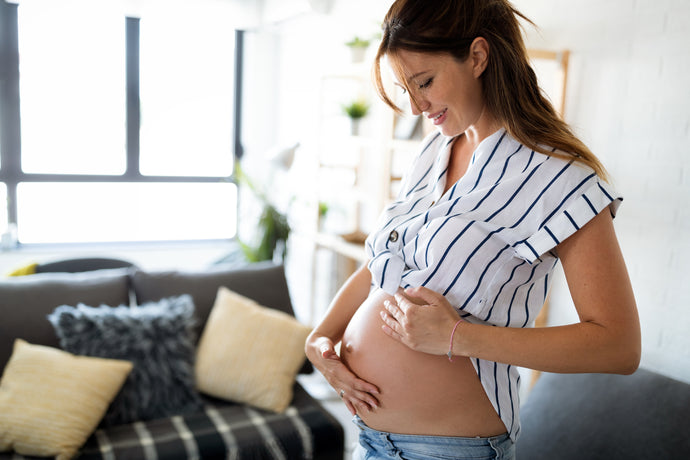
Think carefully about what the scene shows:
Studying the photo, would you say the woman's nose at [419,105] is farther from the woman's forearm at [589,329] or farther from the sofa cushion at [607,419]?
the sofa cushion at [607,419]

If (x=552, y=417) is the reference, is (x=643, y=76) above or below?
above

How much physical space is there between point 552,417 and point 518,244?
0.98 m

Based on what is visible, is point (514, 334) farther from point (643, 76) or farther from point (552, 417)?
point (643, 76)

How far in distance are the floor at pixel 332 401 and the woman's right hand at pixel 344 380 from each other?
5.48 feet

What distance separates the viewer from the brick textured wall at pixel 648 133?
1.68m

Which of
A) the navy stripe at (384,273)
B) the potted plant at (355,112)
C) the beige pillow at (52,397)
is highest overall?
the potted plant at (355,112)

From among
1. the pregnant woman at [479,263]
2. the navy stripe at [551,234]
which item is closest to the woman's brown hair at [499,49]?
the pregnant woman at [479,263]

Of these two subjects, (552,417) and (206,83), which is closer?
(552,417)

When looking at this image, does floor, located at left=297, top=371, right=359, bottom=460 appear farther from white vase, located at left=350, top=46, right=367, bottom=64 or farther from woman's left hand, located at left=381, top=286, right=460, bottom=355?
woman's left hand, located at left=381, top=286, right=460, bottom=355

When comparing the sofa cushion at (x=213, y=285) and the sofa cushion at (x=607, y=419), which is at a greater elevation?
the sofa cushion at (x=213, y=285)

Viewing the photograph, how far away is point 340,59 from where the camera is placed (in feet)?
11.6

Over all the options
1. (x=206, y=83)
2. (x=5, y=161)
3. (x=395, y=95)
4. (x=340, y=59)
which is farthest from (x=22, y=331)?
(x=206, y=83)

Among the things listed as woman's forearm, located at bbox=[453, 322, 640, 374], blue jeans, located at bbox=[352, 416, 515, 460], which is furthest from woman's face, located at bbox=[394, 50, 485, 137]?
blue jeans, located at bbox=[352, 416, 515, 460]

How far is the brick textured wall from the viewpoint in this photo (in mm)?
1685
